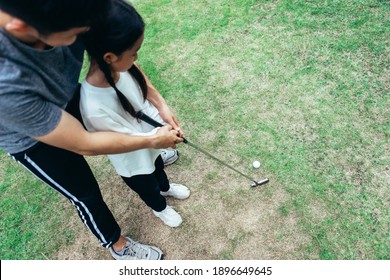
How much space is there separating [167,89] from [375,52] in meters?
1.99

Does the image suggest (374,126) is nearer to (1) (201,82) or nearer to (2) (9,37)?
(1) (201,82)

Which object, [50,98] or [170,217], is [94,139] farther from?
[170,217]

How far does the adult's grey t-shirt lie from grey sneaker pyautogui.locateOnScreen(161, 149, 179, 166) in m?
1.35

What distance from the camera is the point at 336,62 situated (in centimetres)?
318

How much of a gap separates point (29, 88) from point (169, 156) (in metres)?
1.66

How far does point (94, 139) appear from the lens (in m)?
1.48

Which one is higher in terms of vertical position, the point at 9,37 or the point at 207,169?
the point at 9,37

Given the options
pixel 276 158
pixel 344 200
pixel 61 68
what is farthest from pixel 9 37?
pixel 344 200

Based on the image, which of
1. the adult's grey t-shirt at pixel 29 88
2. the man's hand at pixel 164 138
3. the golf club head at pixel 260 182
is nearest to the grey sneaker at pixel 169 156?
the golf club head at pixel 260 182

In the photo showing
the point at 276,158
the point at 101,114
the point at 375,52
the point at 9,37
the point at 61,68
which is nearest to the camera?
the point at 9,37

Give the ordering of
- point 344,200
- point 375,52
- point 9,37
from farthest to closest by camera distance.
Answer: point 375,52 → point 344,200 → point 9,37

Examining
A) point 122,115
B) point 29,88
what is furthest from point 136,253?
point 29,88

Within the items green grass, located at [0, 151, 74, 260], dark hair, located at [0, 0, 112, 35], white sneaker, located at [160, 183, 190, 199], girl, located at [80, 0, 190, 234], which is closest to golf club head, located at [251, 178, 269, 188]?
white sneaker, located at [160, 183, 190, 199]

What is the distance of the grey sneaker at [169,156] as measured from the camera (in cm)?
279
